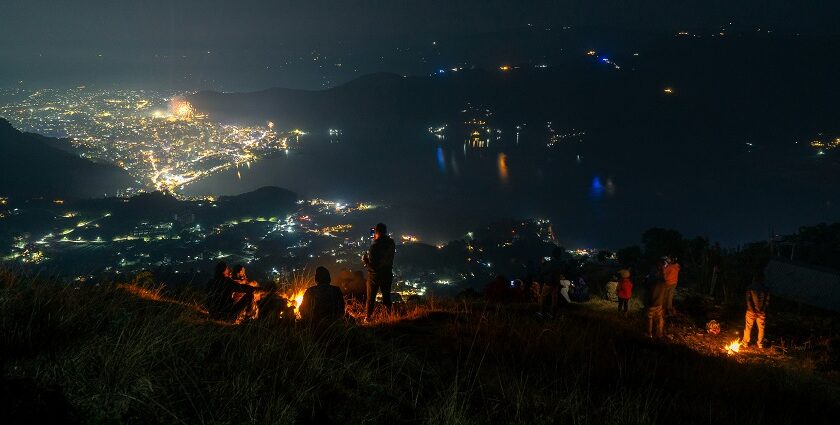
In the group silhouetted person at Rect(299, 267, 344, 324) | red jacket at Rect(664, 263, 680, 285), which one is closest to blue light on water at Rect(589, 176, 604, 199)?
red jacket at Rect(664, 263, 680, 285)

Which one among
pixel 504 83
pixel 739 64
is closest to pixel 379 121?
pixel 504 83

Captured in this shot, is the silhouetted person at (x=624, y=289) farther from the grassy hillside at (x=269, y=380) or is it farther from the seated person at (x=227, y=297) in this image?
the seated person at (x=227, y=297)

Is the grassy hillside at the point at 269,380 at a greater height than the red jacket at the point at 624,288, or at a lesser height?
greater

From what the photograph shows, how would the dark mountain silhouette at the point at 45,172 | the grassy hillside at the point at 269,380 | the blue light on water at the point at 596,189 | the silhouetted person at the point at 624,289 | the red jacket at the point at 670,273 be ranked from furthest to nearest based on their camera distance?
the blue light on water at the point at 596,189, the dark mountain silhouette at the point at 45,172, the silhouetted person at the point at 624,289, the red jacket at the point at 670,273, the grassy hillside at the point at 269,380

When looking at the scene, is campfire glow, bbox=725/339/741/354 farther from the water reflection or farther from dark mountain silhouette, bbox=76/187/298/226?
the water reflection

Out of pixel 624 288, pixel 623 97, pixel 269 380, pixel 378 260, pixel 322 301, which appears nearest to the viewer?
pixel 269 380

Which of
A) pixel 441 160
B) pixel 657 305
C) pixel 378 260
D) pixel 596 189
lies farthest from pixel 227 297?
pixel 441 160

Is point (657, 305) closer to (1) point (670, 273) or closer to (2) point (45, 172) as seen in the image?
(1) point (670, 273)

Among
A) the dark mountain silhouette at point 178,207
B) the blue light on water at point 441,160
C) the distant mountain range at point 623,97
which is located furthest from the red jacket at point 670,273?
the distant mountain range at point 623,97

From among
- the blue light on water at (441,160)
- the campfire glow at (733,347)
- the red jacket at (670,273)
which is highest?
the blue light on water at (441,160)
